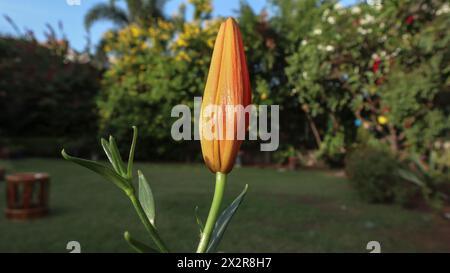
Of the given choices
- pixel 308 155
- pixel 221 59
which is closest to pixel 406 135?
pixel 308 155

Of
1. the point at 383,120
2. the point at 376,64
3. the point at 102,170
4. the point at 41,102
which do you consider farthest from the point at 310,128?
the point at 41,102

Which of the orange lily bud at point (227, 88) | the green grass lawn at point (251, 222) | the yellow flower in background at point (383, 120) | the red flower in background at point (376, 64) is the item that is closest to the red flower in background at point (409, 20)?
the red flower in background at point (376, 64)

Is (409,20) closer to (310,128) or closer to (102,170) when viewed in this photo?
(310,128)

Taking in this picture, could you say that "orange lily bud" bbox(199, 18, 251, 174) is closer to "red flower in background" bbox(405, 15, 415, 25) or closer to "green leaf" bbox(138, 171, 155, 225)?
"green leaf" bbox(138, 171, 155, 225)

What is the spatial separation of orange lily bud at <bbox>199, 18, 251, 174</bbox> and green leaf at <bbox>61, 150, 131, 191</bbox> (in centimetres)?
12

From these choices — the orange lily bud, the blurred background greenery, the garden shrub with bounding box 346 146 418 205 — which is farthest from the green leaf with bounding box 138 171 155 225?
the garden shrub with bounding box 346 146 418 205

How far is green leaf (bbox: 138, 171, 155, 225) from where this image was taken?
1.60 ft

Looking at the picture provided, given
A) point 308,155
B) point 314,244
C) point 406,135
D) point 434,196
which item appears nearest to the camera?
point 314,244

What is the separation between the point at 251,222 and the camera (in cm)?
418

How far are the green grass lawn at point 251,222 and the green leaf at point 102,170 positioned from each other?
2.82m

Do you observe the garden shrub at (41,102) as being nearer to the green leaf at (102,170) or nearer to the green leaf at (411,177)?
the green leaf at (411,177)

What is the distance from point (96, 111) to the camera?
1193cm
